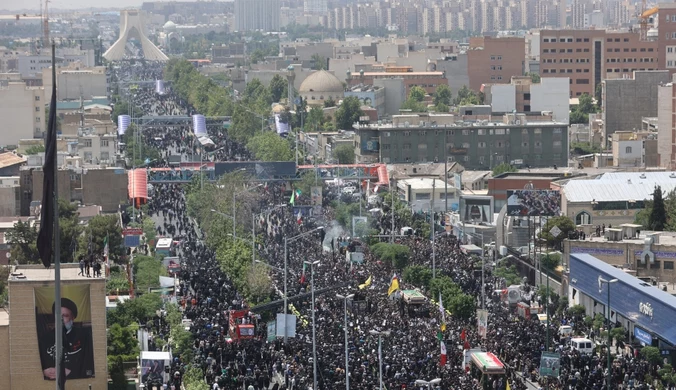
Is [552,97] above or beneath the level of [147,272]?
above

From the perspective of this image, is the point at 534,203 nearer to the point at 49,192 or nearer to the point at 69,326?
the point at 69,326

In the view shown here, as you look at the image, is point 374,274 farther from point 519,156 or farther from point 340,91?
point 340,91

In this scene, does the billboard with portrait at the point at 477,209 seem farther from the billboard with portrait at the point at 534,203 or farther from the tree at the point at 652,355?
the tree at the point at 652,355

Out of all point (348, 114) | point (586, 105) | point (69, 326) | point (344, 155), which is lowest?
point (344, 155)

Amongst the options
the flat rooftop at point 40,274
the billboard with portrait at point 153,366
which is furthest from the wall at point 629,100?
the flat rooftop at point 40,274

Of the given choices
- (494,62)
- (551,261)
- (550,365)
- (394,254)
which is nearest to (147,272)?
(394,254)

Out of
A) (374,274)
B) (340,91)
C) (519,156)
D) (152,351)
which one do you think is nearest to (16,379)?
(152,351)
